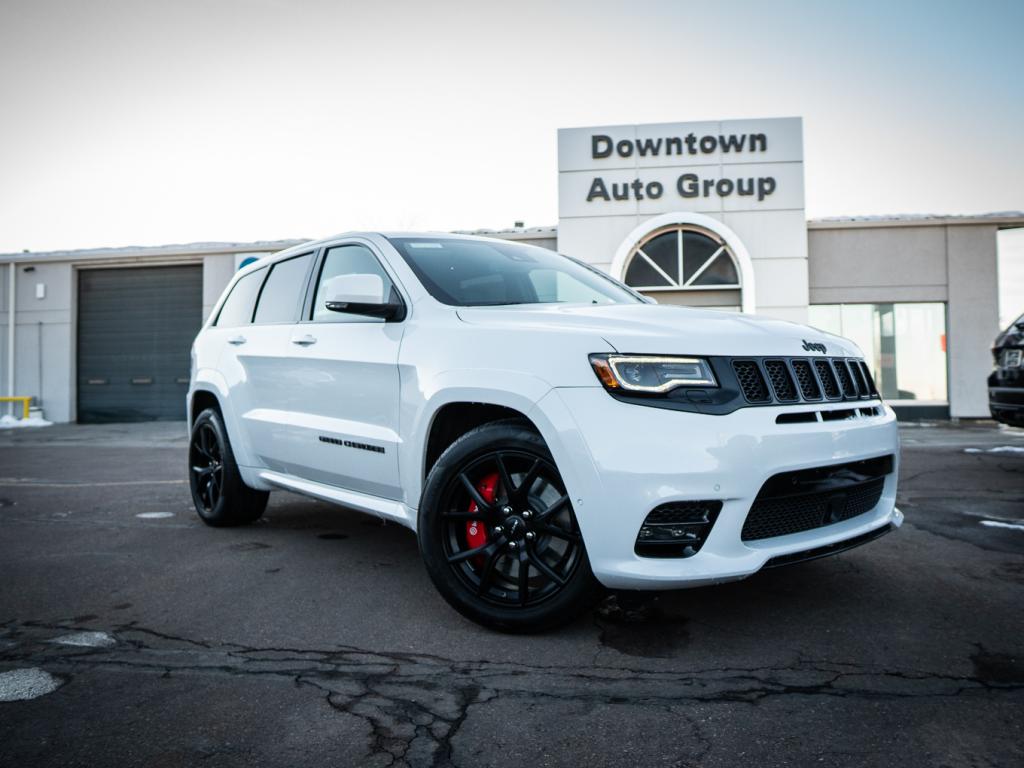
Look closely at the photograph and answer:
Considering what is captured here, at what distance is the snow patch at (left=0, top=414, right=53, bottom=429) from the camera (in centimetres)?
1800

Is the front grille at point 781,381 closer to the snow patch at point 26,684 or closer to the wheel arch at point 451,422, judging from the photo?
the wheel arch at point 451,422

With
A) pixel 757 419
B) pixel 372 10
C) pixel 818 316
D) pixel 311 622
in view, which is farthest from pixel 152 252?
pixel 757 419

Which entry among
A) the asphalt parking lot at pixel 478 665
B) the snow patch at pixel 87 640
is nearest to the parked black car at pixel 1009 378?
the asphalt parking lot at pixel 478 665

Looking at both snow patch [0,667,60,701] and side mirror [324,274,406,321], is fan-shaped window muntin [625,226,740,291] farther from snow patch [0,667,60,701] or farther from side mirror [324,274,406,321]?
snow patch [0,667,60,701]

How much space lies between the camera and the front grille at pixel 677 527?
2.57 meters

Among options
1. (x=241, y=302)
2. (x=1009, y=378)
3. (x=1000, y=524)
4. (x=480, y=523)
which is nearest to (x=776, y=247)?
(x=1009, y=378)

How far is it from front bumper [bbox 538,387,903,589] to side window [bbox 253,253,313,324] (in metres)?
2.45

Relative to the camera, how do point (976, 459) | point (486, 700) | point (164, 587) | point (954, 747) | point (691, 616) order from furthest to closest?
1. point (976, 459)
2. point (164, 587)
3. point (691, 616)
4. point (486, 700)
5. point (954, 747)

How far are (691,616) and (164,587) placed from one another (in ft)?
8.63

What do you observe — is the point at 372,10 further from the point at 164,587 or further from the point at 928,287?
the point at 164,587

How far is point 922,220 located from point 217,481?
16.1 meters

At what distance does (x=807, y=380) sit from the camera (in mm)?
2893

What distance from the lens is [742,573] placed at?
101 inches

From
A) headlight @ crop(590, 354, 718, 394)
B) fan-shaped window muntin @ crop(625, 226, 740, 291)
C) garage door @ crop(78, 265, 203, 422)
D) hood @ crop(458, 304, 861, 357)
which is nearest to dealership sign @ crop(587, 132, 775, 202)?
fan-shaped window muntin @ crop(625, 226, 740, 291)
